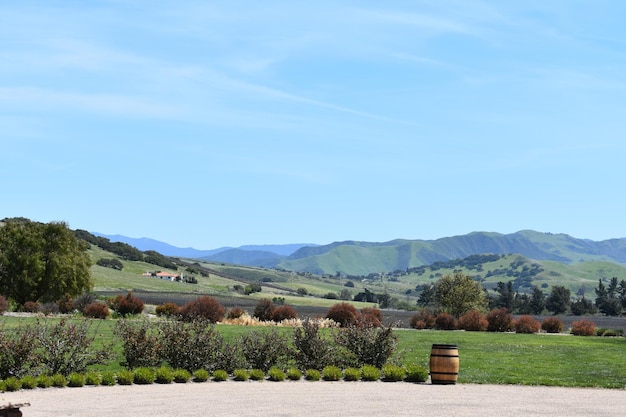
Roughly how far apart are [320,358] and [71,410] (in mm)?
9026

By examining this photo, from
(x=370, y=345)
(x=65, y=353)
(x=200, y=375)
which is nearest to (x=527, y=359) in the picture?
(x=370, y=345)

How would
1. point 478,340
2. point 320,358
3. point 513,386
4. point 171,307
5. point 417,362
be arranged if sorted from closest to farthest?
point 513,386 < point 320,358 < point 417,362 < point 478,340 < point 171,307

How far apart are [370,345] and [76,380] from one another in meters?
8.51

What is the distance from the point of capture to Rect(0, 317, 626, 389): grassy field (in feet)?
73.5

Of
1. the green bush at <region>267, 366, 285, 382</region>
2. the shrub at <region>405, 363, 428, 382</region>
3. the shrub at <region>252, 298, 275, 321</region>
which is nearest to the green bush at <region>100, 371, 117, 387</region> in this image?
the green bush at <region>267, 366, 285, 382</region>

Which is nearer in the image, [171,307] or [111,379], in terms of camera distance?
[111,379]

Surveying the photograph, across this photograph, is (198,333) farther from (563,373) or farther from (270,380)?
(563,373)

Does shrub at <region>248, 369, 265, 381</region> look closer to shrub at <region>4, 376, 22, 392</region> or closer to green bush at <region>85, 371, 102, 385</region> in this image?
green bush at <region>85, 371, 102, 385</region>

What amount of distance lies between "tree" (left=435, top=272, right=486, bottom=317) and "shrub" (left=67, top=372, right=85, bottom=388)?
1676 inches

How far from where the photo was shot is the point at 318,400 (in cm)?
1745

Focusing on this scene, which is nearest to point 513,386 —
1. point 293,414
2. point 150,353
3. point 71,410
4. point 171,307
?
point 293,414

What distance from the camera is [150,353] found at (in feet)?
72.4

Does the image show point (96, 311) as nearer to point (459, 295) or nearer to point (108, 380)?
point (459, 295)

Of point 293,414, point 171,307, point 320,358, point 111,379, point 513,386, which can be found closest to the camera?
point 293,414
